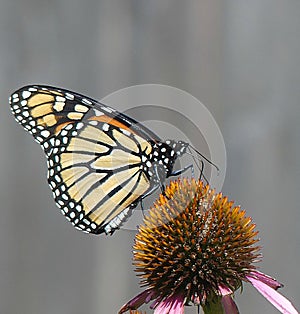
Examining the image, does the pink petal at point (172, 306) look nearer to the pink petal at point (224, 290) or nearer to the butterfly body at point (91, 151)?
the pink petal at point (224, 290)

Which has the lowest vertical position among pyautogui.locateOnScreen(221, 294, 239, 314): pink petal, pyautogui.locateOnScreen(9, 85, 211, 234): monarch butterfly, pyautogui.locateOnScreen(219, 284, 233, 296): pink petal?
pyautogui.locateOnScreen(221, 294, 239, 314): pink petal

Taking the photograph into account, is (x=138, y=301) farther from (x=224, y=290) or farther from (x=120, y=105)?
(x=120, y=105)

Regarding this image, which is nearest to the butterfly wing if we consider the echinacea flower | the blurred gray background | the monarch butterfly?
the monarch butterfly

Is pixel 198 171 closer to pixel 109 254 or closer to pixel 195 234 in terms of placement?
pixel 109 254

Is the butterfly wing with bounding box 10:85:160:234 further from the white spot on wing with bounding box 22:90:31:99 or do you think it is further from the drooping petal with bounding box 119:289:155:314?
the drooping petal with bounding box 119:289:155:314

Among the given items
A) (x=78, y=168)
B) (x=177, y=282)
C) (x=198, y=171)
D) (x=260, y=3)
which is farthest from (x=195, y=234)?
(x=260, y=3)

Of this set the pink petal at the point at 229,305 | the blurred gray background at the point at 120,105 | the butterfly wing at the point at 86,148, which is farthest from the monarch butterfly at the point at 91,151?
the blurred gray background at the point at 120,105

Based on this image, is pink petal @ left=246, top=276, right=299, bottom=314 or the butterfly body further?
the butterfly body
